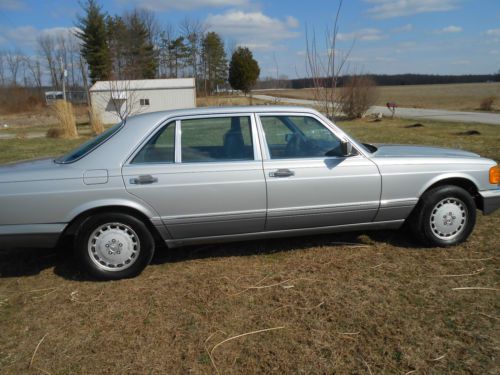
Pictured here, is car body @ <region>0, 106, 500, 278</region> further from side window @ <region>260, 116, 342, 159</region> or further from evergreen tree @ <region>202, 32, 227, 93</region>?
evergreen tree @ <region>202, 32, 227, 93</region>

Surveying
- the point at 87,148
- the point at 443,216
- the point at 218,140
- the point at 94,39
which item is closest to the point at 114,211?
the point at 87,148

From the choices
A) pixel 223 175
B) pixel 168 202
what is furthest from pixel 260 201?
pixel 168 202

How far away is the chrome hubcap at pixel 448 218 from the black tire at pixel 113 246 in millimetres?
2883

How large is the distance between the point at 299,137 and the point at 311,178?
50 centimetres

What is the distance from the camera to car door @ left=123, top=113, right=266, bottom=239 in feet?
A: 11.7

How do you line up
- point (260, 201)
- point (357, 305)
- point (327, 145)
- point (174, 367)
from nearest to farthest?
point (174, 367)
point (357, 305)
point (260, 201)
point (327, 145)

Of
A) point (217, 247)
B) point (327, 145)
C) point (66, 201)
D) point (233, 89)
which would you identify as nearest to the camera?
point (66, 201)

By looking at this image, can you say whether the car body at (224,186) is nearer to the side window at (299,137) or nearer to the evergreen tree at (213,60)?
the side window at (299,137)

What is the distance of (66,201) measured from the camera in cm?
343

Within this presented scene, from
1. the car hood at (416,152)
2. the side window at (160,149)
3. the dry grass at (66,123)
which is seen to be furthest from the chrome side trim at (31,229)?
the dry grass at (66,123)

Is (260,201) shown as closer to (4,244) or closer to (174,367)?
(174,367)

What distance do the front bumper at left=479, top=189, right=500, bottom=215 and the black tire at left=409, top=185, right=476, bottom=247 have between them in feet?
0.45

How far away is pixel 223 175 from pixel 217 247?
3.76 ft

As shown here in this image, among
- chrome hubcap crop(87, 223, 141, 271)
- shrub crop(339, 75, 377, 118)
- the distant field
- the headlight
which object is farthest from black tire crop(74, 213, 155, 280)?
shrub crop(339, 75, 377, 118)
